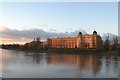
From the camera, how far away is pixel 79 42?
17734 mm

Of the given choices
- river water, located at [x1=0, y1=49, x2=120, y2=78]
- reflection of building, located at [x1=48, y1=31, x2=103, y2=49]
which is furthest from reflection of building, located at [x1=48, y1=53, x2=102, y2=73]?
reflection of building, located at [x1=48, y1=31, x2=103, y2=49]

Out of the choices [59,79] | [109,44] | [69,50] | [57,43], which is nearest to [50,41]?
[57,43]

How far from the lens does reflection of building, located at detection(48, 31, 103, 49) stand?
54.1ft

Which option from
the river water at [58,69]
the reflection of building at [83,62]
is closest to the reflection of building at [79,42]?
the reflection of building at [83,62]

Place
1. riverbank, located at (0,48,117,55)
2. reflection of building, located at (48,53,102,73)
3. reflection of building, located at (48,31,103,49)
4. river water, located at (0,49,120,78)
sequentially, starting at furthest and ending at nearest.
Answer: reflection of building, located at (48,31,103,49) < riverbank, located at (0,48,117,55) < reflection of building, located at (48,53,102,73) < river water, located at (0,49,120,78)

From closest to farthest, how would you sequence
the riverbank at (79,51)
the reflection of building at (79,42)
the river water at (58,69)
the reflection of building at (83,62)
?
the river water at (58,69)
the reflection of building at (83,62)
the riverbank at (79,51)
the reflection of building at (79,42)

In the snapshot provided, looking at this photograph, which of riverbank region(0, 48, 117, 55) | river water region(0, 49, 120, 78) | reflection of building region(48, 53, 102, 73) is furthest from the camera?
riverbank region(0, 48, 117, 55)

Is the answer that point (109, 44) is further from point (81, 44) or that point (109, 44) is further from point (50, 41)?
point (50, 41)

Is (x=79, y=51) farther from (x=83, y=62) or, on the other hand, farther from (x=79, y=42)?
(x=83, y=62)

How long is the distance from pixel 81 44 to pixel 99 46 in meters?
1.66

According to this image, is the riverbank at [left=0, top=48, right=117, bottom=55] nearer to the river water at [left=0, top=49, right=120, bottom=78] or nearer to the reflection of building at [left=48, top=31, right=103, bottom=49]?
the reflection of building at [left=48, top=31, right=103, bottom=49]

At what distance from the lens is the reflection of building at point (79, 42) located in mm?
16497

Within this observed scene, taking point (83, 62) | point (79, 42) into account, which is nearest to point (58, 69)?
point (83, 62)

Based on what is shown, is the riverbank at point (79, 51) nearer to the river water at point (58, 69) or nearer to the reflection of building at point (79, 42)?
the reflection of building at point (79, 42)
